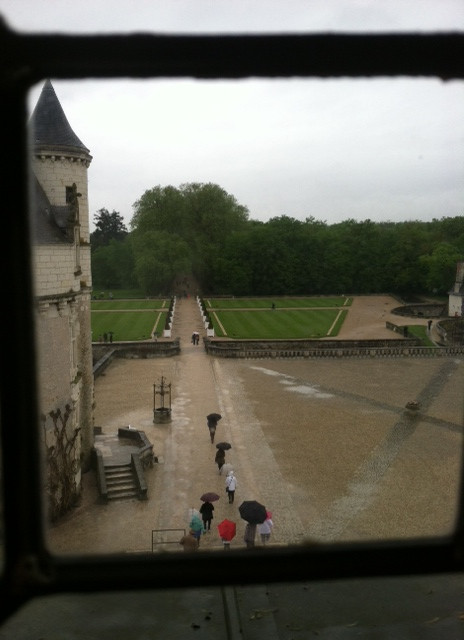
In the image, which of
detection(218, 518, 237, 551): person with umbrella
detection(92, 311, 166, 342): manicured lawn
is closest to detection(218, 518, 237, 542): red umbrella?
detection(218, 518, 237, 551): person with umbrella

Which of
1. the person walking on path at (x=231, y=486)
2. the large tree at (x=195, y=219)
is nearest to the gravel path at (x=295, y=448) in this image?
the person walking on path at (x=231, y=486)

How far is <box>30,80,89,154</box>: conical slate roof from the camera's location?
15.5 metres

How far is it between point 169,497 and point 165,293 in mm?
49290

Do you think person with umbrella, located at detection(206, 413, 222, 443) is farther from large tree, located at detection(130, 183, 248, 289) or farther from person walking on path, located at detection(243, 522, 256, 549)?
large tree, located at detection(130, 183, 248, 289)

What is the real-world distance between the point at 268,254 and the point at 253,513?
53.0 metres

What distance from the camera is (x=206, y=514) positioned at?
42.2ft

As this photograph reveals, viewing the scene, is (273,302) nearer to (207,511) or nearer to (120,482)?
(120,482)

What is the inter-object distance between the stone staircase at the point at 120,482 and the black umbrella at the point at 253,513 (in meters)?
3.80

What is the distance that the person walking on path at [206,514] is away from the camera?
12879mm

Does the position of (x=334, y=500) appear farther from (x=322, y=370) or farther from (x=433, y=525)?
(x=322, y=370)

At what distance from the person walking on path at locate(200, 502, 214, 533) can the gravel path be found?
26 centimetres

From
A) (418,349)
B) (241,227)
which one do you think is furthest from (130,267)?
(418,349)

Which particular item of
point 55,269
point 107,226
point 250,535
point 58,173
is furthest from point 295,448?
point 107,226

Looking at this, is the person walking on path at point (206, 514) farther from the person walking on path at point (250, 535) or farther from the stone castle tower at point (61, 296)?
the stone castle tower at point (61, 296)
